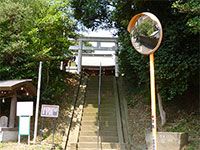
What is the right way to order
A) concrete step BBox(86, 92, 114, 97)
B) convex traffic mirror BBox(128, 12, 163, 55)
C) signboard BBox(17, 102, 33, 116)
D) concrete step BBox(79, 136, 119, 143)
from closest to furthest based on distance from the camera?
convex traffic mirror BBox(128, 12, 163, 55) < signboard BBox(17, 102, 33, 116) < concrete step BBox(79, 136, 119, 143) < concrete step BBox(86, 92, 114, 97)

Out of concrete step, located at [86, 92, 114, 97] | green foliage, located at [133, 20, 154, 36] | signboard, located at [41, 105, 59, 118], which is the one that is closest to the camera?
green foliage, located at [133, 20, 154, 36]

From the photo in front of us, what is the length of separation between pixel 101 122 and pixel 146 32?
21.1ft

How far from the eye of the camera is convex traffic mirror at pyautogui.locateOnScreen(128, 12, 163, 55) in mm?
3707

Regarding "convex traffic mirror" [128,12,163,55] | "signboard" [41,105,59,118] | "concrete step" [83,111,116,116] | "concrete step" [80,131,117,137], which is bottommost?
"concrete step" [80,131,117,137]

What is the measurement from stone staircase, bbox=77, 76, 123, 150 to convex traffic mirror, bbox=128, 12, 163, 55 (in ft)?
16.5

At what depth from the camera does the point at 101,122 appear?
961cm

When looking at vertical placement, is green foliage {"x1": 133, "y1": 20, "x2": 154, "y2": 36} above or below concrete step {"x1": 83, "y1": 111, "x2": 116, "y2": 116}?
above

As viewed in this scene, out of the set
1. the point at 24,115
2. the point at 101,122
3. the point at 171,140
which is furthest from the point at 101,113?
the point at 171,140

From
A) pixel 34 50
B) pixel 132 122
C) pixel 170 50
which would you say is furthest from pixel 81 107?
pixel 170 50

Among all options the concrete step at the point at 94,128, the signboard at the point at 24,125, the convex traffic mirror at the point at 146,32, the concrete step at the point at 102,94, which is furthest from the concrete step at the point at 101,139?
the convex traffic mirror at the point at 146,32

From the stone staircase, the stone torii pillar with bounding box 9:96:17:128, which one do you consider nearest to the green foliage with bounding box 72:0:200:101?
the stone staircase

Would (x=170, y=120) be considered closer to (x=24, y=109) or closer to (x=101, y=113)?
Result: (x=101, y=113)

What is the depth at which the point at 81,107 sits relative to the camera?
34.9ft

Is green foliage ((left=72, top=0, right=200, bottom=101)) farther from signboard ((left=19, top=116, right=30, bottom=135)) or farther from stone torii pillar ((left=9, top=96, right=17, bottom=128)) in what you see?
stone torii pillar ((left=9, top=96, right=17, bottom=128))
